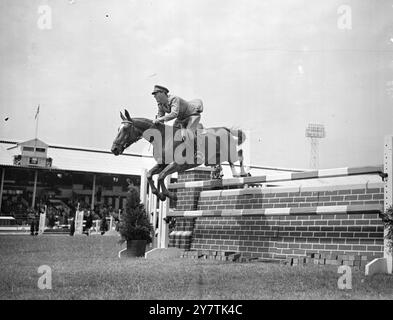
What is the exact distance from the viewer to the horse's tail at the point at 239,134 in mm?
5391

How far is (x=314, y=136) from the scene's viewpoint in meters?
4.70

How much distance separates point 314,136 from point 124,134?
197 cm

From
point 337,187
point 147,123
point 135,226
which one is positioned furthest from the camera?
point 135,226

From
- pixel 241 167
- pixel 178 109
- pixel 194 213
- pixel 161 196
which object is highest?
pixel 178 109

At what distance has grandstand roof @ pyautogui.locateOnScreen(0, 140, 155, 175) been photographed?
656 centimetres

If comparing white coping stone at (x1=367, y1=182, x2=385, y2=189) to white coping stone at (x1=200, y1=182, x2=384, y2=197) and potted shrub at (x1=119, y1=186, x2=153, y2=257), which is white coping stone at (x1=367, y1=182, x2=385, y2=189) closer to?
white coping stone at (x1=200, y1=182, x2=384, y2=197)

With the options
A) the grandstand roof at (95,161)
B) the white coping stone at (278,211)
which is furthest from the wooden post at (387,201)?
the grandstand roof at (95,161)

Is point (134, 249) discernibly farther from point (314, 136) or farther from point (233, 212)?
point (314, 136)

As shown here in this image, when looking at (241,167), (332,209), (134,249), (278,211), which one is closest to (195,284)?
(332,209)

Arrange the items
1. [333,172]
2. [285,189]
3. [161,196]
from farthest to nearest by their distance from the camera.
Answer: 1. [161,196]
2. [285,189]
3. [333,172]

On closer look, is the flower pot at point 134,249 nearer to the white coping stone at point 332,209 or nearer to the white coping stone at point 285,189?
the white coping stone at point 285,189

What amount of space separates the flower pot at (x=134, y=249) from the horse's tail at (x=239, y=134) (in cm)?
182

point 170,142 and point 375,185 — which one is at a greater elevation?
point 170,142

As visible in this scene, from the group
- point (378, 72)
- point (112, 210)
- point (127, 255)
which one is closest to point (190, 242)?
point (127, 255)
